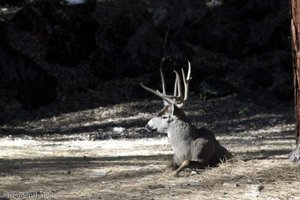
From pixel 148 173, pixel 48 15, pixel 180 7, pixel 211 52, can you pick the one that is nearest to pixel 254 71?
pixel 211 52

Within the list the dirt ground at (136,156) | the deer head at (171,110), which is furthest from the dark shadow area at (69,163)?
the deer head at (171,110)

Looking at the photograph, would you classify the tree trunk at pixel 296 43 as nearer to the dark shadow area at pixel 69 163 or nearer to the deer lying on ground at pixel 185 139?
the deer lying on ground at pixel 185 139

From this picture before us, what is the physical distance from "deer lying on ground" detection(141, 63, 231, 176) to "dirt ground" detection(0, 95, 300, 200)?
6.0 inches

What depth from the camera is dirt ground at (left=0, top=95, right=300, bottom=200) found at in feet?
20.3

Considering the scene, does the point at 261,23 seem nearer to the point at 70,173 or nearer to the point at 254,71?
the point at 254,71

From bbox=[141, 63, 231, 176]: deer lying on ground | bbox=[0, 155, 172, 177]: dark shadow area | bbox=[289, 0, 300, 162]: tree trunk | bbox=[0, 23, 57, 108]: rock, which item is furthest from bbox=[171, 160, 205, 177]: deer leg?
bbox=[0, 23, 57, 108]: rock

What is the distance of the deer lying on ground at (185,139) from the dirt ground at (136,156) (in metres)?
0.15

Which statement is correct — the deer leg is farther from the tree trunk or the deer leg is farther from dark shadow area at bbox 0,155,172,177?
the tree trunk

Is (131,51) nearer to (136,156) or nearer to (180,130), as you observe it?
(136,156)

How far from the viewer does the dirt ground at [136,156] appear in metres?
6.20

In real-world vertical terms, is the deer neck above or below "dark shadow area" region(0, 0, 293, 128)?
below

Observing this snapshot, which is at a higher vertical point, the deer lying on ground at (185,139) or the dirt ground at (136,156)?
the deer lying on ground at (185,139)

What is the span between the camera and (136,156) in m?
9.09

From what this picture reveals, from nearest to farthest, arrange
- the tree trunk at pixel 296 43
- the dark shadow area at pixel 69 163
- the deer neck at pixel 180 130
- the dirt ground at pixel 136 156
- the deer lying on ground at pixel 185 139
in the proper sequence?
the dirt ground at pixel 136 156
the tree trunk at pixel 296 43
the deer lying on ground at pixel 185 139
the deer neck at pixel 180 130
the dark shadow area at pixel 69 163
